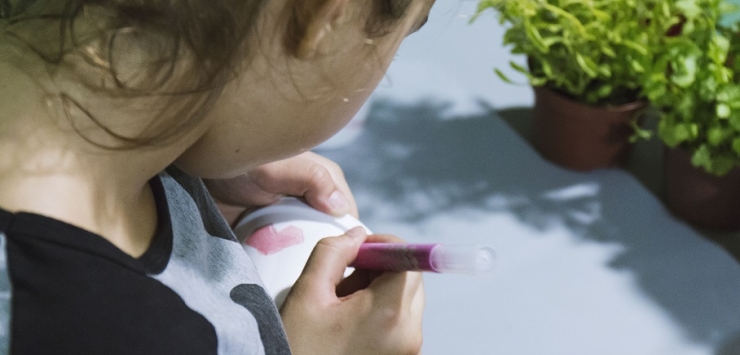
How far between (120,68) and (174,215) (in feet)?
0.46

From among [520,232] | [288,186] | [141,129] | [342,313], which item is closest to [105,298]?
[141,129]

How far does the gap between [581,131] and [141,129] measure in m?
0.54

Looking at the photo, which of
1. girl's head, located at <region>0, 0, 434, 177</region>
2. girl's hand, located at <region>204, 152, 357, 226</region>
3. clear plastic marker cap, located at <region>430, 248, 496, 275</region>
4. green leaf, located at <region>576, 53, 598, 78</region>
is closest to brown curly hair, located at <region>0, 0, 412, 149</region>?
girl's head, located at <region>0, 0, 434, 177</region>

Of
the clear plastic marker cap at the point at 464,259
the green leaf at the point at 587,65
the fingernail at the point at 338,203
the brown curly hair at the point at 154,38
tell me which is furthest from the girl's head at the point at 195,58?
the green leaf at the point at 587,65

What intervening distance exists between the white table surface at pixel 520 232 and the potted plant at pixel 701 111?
41mm

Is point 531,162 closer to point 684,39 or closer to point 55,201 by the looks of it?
point 684,39

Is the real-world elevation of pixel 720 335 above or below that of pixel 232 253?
below

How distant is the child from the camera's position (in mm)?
348

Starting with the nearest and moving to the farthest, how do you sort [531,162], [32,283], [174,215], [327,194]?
[32,283] → [174,215] → [327,194] → [531,162]

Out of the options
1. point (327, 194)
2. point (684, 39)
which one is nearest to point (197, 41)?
point (327, 194)

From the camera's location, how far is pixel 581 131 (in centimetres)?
82

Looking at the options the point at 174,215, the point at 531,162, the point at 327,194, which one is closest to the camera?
the point at 174,215

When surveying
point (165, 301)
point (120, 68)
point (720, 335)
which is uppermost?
point (120, 68)

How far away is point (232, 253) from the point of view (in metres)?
0.52
